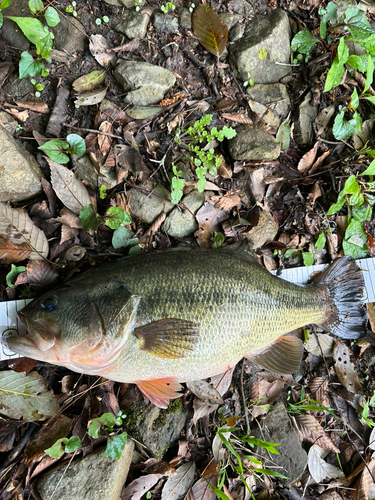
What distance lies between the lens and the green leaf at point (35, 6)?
8.10 ft

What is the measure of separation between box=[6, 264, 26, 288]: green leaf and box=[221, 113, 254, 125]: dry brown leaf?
6.97ft

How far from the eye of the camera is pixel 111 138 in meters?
2.70

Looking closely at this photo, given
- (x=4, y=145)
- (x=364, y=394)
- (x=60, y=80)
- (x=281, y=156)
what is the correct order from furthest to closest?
(x=364, y=394) < (x=281, y=156) < (x=60, y=80) < (x=4, y=145)

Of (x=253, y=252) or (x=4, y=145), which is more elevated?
(x=4, y=145)

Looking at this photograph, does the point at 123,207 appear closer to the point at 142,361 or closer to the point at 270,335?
the point at 142,361

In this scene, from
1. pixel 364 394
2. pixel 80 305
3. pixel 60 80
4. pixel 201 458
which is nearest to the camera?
pixel 80 305

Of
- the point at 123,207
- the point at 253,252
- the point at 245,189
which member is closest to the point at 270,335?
the point at 253,252

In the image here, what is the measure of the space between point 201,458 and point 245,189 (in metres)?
2.46

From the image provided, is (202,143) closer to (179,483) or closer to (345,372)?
(345,372)

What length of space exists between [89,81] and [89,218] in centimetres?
112

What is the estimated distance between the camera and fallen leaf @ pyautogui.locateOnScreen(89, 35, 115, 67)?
266 cm

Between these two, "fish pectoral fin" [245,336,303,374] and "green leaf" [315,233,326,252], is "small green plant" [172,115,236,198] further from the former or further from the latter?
"fish pectoral fin" [245,336,303,374]

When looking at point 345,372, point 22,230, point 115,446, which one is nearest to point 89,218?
point 22,230

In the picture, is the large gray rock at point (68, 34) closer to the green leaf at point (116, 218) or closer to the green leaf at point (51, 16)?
the green leaf at point (51, 16)
